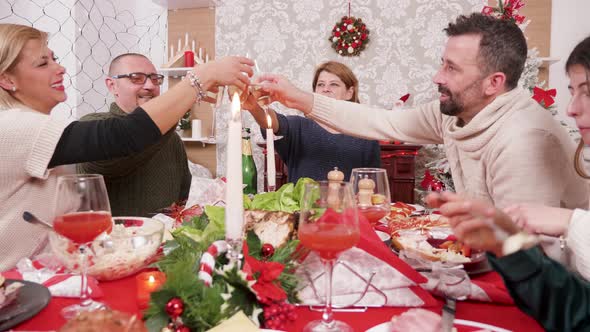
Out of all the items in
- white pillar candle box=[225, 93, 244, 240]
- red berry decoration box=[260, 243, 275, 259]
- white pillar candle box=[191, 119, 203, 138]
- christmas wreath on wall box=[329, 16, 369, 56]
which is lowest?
red berry decoration box=[260, 243, 275, 259]

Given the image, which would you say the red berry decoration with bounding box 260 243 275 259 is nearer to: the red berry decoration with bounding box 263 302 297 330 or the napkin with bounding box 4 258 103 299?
the red berry decoration with bounding box 263 302 297 330

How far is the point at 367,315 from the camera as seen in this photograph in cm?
82

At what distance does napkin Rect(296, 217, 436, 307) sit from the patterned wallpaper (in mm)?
3378

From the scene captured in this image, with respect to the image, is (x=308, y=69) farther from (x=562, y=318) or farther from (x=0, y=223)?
(x=562, y=318)

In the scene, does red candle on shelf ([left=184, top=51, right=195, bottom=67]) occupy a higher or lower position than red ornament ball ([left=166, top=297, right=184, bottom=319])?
higher

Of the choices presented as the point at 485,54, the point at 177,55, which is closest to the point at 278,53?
the point at 177,55

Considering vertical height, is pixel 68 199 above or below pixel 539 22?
below

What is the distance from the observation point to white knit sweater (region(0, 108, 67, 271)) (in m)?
1.32

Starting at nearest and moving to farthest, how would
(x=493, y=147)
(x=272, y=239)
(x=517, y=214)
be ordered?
(x=517, y=214)
(x=272, y=239)
(x=493, y=147)

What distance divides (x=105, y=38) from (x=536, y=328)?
4.42m

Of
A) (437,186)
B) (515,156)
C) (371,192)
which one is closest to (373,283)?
(371,192)

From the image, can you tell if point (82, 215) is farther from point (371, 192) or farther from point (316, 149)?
point (316, 149)

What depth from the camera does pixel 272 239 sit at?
0.97m

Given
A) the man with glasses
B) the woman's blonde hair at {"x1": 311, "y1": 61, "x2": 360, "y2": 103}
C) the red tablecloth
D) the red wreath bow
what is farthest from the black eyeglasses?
the red wreath bow
